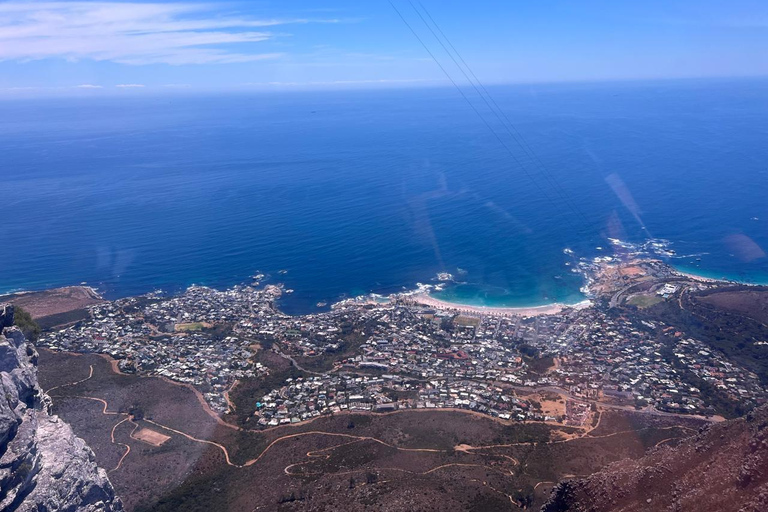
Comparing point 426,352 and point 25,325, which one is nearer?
point 25,325

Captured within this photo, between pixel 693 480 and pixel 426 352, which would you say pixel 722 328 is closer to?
pixel 426 352

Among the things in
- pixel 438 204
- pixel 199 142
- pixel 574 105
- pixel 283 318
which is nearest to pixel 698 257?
pixel 438 204

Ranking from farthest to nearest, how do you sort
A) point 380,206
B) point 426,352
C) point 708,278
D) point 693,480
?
point 380,206 < point 708,278 < point 426,352 < point 693,480

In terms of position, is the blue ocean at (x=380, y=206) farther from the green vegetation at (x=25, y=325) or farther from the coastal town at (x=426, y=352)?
the green vegetation at (x=25, y=325)

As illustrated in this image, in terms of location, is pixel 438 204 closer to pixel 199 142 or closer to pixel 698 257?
pixel 698 257

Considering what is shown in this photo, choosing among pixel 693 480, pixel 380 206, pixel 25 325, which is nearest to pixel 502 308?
pixel 693 480

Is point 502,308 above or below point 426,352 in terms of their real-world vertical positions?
above

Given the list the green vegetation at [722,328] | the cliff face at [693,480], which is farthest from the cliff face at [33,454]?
the green vegetation at [722,328]
